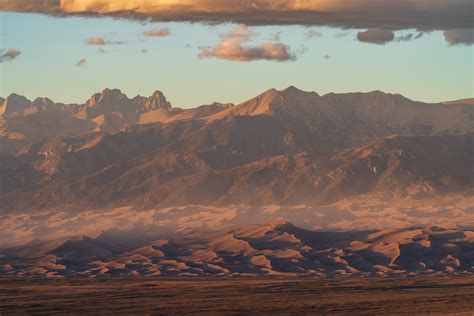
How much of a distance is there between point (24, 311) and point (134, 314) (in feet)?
64.4

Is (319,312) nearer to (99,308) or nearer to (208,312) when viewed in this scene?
(208,312)

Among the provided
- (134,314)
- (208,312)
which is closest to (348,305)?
(208,312)

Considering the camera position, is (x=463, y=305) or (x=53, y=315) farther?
(x=463, y=305)

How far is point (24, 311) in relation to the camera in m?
191

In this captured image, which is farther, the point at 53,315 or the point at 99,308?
the point at 99,308

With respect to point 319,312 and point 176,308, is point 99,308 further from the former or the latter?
point 319,312

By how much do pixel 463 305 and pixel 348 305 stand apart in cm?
1972

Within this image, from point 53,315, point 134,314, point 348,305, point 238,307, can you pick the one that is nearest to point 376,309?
point 348,305

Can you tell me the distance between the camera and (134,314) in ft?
608

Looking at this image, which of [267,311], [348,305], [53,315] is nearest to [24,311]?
[53,315]

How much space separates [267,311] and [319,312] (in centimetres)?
860

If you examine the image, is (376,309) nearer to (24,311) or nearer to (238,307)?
(238,307)

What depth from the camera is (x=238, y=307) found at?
19700cm

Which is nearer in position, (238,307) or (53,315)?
(53,315)
